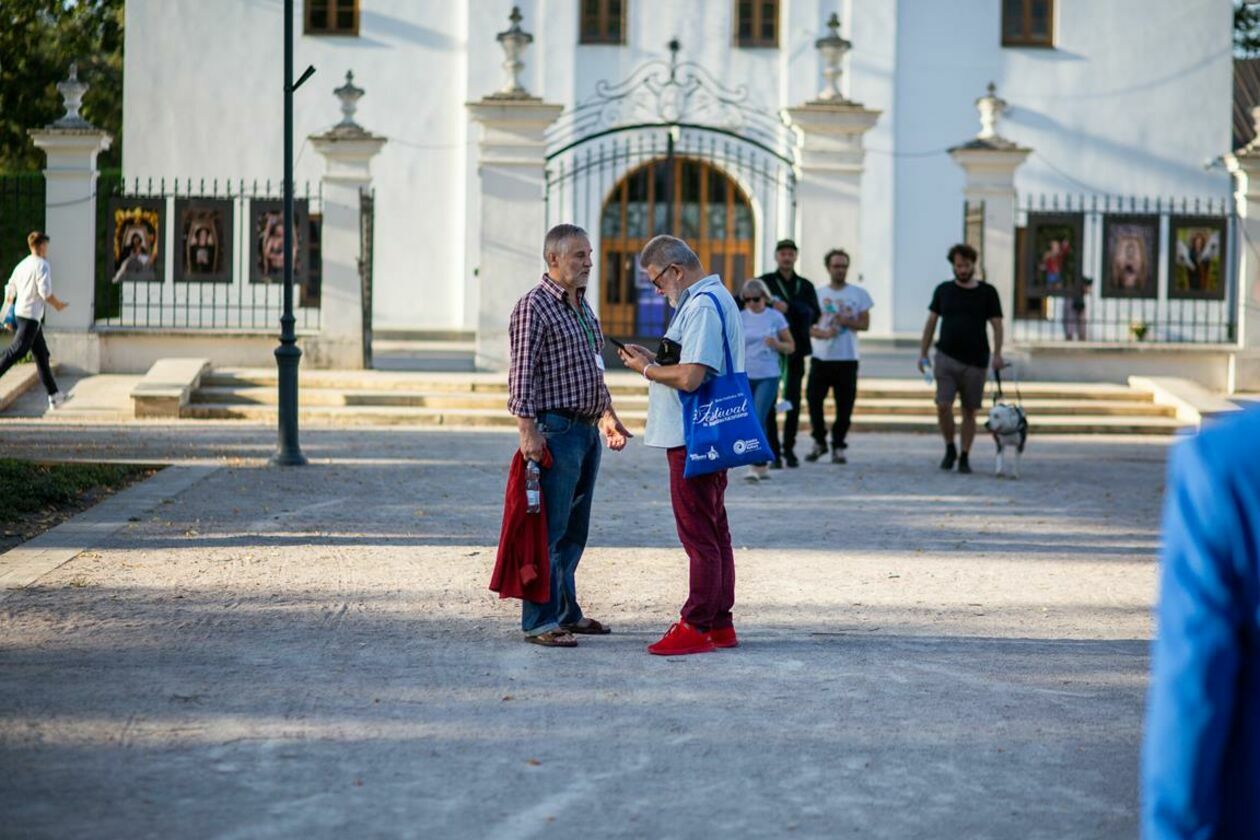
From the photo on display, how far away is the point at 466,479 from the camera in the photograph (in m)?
14.6

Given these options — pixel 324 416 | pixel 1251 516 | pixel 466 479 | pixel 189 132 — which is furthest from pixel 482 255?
pixel 1251 516

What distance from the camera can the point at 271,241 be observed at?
22.9 meters

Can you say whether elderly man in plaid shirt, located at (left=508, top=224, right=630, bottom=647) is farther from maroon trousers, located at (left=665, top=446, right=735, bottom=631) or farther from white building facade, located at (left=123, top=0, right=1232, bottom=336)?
white building facade, located at (left=123, top=0, right=1232, bottom=336)

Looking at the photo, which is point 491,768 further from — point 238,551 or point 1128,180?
point 1128,180

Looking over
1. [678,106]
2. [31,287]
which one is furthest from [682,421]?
[678,106]

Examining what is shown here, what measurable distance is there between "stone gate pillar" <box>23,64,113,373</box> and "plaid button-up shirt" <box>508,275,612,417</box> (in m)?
15.9

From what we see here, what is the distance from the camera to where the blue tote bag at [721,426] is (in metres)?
7.61

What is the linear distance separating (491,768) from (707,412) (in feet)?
7.85

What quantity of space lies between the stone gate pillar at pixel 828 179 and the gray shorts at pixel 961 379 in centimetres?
714

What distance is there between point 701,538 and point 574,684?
1.01 m

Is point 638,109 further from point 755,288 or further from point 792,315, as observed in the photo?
point 755,288

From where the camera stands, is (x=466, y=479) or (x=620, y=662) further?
(x=466, y=479)

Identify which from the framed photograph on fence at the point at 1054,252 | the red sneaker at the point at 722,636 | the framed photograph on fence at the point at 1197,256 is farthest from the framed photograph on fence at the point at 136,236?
the red sneaker at the point at 722,636

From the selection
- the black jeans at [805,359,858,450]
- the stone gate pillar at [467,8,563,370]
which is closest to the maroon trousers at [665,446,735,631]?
the black jeans at [805,359,858,450]
